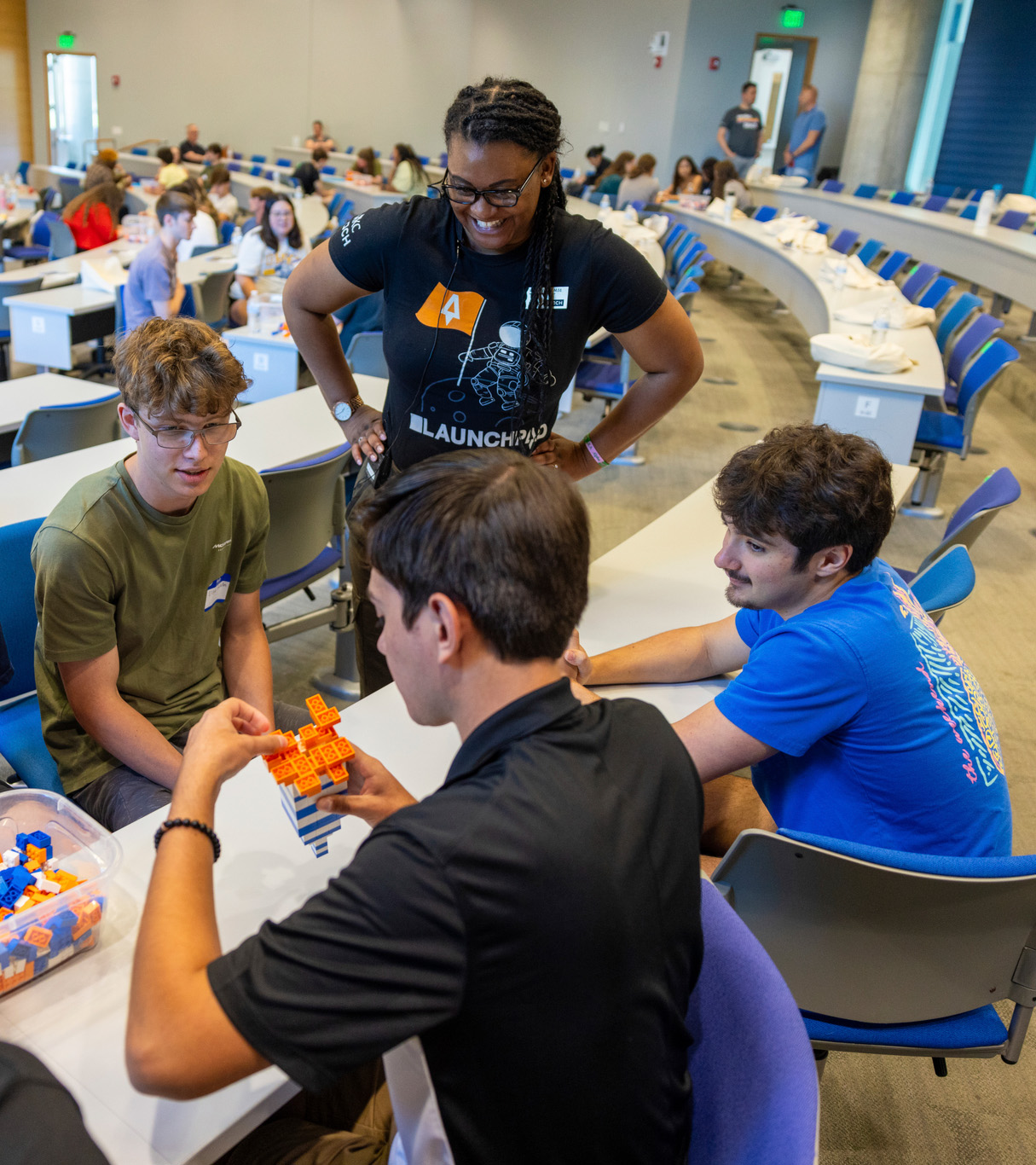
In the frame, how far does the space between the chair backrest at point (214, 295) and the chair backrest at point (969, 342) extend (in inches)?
173

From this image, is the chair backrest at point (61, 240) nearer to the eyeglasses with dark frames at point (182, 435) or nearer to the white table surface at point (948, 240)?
Answer: the white table surface at point (948, 240)

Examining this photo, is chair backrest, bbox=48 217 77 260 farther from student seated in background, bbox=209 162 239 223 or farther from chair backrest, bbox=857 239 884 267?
chair backrest, bbox=857 239 884 267

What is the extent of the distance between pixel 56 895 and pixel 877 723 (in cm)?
109

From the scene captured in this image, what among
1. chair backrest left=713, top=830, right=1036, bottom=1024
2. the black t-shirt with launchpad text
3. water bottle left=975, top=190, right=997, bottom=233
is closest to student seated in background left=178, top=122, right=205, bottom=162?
water bottle left=975, top=190, right=997, bottom=233

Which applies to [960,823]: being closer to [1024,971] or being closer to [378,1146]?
[1024,971]

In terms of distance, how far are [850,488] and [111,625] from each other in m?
1.20

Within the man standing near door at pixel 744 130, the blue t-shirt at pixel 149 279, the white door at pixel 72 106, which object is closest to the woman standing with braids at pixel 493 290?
the blue t-shirt at pixel 149 279

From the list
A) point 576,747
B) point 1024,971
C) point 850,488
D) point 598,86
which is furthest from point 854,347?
point 598,86

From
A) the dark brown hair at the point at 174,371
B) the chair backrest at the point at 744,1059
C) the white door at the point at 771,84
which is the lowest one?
the chair backrest at the point at 744,1059

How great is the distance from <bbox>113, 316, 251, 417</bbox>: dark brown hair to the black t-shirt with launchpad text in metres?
0.36

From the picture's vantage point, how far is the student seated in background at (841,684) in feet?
4.54

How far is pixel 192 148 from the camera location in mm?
14695

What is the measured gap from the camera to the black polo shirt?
72cm

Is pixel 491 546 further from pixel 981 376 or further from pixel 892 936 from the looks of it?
pixel 981 376
